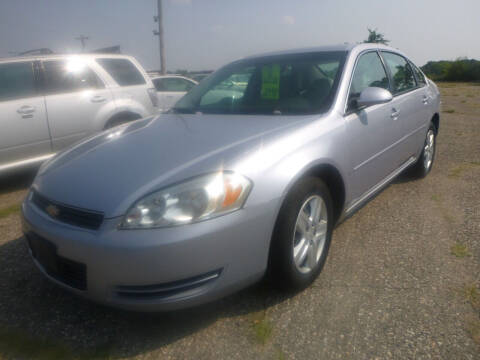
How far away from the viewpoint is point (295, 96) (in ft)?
9.11

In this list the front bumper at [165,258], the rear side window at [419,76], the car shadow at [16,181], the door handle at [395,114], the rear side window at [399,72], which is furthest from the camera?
the car shadow at [16,181]

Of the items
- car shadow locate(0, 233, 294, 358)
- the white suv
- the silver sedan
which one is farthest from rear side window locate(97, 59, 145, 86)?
car shadow locate(0, 233, 294, 358)

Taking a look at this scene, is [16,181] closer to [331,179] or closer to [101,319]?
[101,319]

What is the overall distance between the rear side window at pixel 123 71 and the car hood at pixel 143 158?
9.55 ft

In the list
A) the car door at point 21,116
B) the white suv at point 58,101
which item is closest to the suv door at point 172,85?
the white suv at point 58,101

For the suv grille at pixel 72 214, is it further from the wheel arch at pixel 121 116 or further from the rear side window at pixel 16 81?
the wheel arch at pixel 121 116

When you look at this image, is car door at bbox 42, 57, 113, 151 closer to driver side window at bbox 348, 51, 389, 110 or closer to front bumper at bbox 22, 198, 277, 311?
front bumper at bbox 22, 198, 277, 311

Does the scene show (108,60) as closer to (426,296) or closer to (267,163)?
(267,163)

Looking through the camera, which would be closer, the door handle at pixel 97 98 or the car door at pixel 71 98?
the car door at pixel 71 98

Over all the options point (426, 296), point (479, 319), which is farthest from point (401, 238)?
point (479, 319)

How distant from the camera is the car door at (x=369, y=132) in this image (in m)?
2.66

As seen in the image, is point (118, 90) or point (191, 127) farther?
point (118, 90)

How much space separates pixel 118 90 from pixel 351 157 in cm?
381

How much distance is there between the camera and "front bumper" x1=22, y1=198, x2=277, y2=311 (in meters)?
1.69
